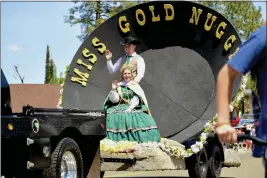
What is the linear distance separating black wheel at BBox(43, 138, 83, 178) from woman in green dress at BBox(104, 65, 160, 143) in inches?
79.5

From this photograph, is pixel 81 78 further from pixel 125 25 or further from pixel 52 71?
pixel 52 71

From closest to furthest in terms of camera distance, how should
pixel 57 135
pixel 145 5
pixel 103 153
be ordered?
pixel 57 135 < pixel 103 153 < pixel 145 5

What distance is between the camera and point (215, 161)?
11477mm

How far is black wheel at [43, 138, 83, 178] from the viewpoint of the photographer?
7562mm

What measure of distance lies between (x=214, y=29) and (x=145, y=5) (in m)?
1.34

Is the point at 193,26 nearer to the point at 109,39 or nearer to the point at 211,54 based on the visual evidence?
the point at 211,54

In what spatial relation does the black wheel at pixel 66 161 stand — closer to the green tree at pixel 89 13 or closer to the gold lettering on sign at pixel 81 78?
the gold lettering on sign at pixel 81 78

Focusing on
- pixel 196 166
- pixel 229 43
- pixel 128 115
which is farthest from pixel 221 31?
pixel 196 166

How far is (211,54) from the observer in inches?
459

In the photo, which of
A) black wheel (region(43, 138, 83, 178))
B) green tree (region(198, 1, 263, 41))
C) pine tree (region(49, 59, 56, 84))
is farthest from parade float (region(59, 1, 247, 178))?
pine tree (region(49, 59, 56, 84))

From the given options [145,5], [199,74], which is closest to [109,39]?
[145,5]

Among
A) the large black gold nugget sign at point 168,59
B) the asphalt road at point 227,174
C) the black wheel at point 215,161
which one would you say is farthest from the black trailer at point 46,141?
the asphalt road at point 227,174

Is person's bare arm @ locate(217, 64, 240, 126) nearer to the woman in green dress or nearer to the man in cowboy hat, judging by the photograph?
the woman in green dress

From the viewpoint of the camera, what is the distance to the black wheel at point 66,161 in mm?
7562
